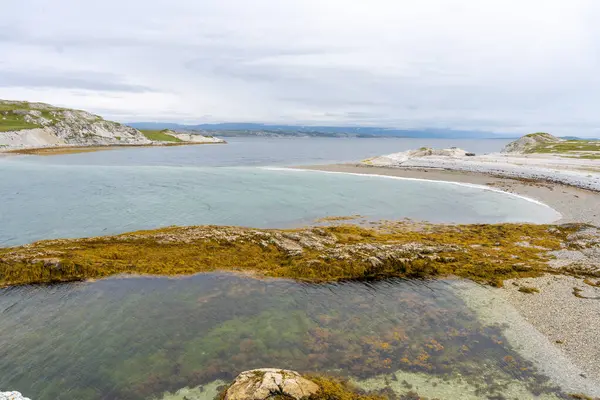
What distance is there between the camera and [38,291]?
726 inches

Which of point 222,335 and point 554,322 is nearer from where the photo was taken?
point 222,335

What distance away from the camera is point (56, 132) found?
469 ft

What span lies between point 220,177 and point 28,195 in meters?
29.8

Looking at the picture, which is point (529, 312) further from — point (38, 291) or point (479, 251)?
point (38, 291)

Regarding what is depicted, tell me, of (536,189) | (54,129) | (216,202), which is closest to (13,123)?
(54,129)

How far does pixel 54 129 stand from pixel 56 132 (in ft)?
5.46

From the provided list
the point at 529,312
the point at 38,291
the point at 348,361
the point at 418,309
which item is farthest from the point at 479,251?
the point at 38,291

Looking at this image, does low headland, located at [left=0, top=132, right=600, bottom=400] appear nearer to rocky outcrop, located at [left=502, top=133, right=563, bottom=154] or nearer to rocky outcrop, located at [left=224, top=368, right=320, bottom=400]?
rocky outcrop, located at [left=224, top=368, right=320, bottom=400]

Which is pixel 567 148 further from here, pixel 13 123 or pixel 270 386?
pixel 13 123

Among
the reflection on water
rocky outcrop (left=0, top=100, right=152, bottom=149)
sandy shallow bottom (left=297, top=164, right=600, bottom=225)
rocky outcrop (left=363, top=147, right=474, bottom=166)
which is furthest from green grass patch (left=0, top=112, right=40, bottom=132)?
the reflection on water

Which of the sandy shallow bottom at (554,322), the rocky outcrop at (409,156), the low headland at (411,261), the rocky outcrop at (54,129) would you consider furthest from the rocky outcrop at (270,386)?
the rocky outcrop at (54,129)

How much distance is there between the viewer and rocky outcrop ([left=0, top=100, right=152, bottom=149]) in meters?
124

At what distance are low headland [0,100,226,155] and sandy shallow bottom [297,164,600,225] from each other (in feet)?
373

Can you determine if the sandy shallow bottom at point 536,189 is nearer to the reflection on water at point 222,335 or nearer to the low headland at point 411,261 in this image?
the low headland at point 411,261
